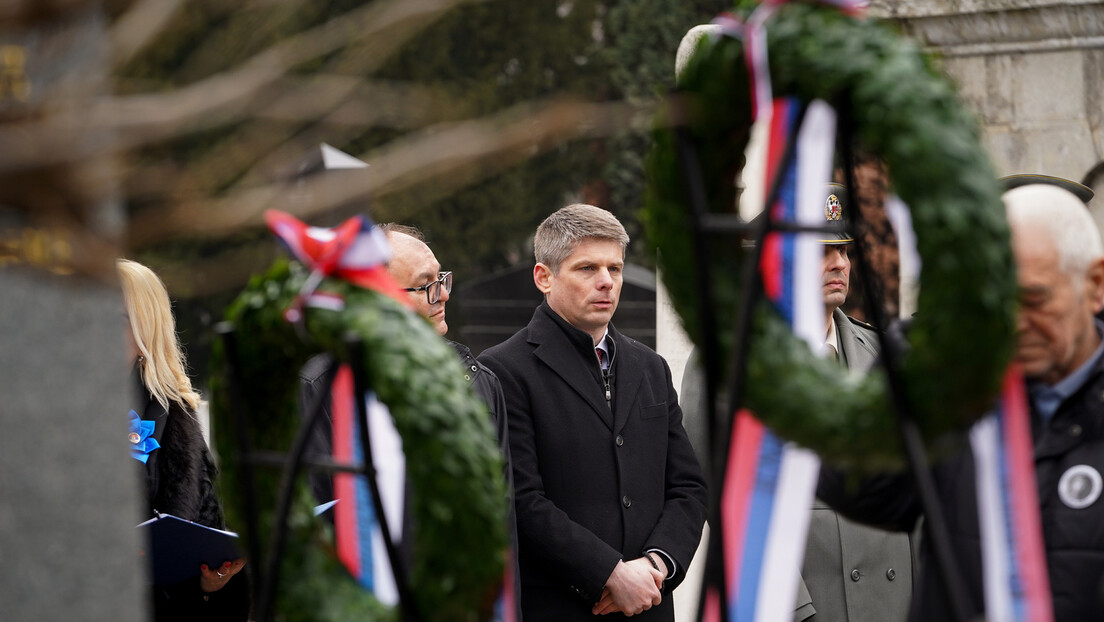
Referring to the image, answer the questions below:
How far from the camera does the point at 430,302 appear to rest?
14.1 ft

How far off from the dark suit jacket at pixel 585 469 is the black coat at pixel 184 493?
95 cm

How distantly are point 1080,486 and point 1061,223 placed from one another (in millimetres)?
508

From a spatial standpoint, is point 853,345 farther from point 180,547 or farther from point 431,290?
point 180,547

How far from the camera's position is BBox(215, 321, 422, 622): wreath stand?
2449mm

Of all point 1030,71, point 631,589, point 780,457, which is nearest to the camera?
point 780,457

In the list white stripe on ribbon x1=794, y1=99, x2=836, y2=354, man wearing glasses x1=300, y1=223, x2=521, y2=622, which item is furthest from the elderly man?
man wearing glasses x1=300, y1=223, x2=521, y2=622

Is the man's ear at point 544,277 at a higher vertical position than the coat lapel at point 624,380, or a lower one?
higher

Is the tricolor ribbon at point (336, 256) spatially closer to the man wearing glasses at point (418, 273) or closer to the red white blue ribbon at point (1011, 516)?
the red white blue ribbon at point (1011, 516)

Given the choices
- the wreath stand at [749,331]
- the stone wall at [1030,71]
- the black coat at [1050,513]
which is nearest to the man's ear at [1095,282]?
the black coat at [1050,513]

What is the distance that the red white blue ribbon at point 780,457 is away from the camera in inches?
99.8

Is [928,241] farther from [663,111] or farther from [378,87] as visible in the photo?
[378,87]

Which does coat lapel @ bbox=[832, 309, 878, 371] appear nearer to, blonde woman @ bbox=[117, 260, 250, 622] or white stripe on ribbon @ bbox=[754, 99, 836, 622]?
white stripe on ribbon @ bbox=[754, 99, 836, 622]

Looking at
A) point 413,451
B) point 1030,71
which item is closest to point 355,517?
point 413,451

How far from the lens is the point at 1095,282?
259 cm
